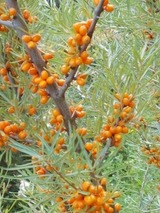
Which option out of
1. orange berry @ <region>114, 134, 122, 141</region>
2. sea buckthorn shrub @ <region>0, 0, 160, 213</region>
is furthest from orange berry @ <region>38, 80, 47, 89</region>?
orange berry @ <region>114, 134, 122, 141</region>

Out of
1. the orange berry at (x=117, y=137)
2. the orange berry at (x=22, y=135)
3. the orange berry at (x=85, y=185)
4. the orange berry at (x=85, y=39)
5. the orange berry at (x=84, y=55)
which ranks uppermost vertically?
the orange berry at (x=85, y=39)

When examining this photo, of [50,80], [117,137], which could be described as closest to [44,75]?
[50,80]

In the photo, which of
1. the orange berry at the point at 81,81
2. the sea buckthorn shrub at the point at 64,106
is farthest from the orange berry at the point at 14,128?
the orange berry at the point at 81,81

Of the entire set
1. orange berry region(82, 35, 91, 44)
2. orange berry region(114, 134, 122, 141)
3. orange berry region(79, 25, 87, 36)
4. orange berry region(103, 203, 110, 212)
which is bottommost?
orange berry region(103, 203, 110, 212)

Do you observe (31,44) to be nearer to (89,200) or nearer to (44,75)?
(44,75)

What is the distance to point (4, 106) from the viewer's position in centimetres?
58

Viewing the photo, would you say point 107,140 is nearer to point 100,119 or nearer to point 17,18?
point 100,119

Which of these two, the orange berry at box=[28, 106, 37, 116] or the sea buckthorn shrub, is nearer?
the sea buckthorn shrub

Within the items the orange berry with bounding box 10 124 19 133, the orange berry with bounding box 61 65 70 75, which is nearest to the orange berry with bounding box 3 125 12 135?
the orange berry with bounding box 10 124 19 133

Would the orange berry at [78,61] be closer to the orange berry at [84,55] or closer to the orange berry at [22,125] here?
the orange berry at [84,55]

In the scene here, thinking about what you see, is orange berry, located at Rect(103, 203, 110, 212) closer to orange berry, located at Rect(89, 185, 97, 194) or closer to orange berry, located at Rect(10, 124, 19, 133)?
orange berry, located at Rect(89, 185, 97, 194)

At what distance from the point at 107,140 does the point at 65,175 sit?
0.10 meters

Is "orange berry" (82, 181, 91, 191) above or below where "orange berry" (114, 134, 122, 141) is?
above

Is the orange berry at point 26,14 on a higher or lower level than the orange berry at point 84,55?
higher
